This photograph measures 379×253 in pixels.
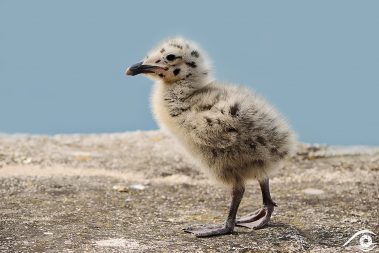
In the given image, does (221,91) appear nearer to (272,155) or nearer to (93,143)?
(272,155)

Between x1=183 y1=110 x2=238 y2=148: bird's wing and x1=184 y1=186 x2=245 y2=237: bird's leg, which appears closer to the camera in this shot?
x1=183 y1=110 x2=238 y2=148: bird's wing

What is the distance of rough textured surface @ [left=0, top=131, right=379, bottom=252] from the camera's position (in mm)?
4172

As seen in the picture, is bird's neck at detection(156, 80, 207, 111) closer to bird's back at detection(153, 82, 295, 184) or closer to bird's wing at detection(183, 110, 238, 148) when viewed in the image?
bird's back at detection(153, 82, 295, 184)

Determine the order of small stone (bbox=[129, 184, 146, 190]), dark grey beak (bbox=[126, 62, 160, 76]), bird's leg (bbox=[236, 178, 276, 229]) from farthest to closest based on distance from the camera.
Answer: small stone (bbox=[129, 184, 146, 190]) < bird's leg (bbox=[236, 178, 276, 229]) < dark grey beak (bbox=[126, 62, 160, 76])

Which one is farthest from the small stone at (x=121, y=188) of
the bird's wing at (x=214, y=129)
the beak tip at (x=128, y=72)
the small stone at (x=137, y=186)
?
the bird's wing at (x=214, y=129)

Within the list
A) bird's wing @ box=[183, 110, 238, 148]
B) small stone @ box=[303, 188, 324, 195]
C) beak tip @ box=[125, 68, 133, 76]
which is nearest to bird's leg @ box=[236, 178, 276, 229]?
bird's wing @ box=[183, 110, 238, 148]

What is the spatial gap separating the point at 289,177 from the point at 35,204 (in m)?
2.66

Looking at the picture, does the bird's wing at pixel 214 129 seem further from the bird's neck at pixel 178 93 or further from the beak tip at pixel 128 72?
the beak tip at pixel 128 72

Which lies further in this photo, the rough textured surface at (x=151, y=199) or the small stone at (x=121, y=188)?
the small stone at (x=121, y=188)

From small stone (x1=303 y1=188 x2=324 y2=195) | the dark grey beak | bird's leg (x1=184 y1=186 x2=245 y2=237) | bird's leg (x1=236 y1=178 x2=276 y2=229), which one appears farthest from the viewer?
small stone (x1=303 y1=188 x2=324 y2=195)

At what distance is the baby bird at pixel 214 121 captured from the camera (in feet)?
13.6

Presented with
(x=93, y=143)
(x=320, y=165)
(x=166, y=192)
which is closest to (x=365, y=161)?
(x=320, y=165)

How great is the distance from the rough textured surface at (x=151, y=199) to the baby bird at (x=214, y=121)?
1.21 feet

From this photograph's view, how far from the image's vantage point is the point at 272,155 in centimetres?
Result: 429
